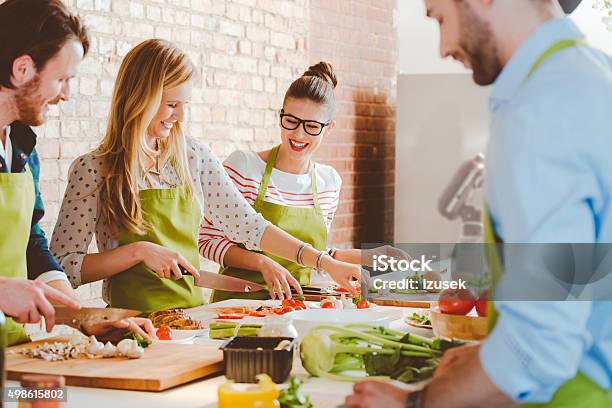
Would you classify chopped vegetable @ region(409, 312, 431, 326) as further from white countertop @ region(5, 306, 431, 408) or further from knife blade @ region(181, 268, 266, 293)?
knife blade @ region(181, 268, 266, 293)

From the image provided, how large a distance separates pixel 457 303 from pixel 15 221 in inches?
47.8

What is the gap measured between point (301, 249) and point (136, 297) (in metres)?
0.69

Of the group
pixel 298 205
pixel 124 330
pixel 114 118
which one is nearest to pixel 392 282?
pixel 298 205

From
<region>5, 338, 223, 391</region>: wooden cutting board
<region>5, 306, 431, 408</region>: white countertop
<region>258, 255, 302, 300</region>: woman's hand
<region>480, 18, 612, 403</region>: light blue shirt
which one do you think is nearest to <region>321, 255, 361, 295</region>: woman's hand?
<region>258, 255, 302, 300</region>: woman's hand

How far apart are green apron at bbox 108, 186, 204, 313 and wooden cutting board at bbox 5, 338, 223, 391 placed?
98 cm

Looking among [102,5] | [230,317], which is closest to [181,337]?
[230,317]

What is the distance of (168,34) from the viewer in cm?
496

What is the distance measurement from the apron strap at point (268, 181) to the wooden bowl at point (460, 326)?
1.76 metres

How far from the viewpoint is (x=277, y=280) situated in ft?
11.0

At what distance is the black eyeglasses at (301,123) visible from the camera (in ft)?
13.4

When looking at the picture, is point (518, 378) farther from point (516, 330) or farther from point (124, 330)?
point (124, 330)

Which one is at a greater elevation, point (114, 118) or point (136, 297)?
point (114, 118)

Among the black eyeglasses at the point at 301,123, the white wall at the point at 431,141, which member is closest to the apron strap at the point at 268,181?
the black eyeglasses at the point at 301,123

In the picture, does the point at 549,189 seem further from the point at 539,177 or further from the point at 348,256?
the point at 348,256
